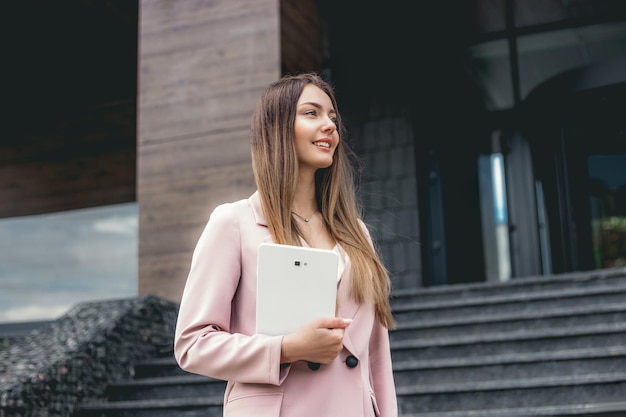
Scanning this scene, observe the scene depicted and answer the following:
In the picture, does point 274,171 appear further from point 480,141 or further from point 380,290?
point 480,141

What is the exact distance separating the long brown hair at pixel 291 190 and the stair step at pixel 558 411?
3455 millimetres

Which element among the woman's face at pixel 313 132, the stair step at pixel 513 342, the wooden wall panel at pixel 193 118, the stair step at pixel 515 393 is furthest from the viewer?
the wooden wall panel at pixel 193 118

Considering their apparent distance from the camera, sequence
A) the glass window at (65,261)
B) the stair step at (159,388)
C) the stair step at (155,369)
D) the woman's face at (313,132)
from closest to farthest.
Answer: the woman's face at (313,132), the stair step at (159,388), the stair step at (155,369), the glass window at (65,261)

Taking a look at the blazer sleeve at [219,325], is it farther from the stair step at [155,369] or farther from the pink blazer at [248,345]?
the stair step at [155,369]

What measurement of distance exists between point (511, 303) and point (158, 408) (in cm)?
302

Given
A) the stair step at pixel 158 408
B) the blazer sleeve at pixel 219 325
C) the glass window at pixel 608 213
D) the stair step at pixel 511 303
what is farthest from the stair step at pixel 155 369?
the glass window at pixel 608 213

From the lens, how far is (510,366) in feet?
20.4

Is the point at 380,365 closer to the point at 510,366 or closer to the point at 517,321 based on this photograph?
the point at 510,366

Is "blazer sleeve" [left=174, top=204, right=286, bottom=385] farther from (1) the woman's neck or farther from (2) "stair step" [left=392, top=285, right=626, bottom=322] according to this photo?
(2) "stair step" [left=392, top=285, right=626, bottom=322]

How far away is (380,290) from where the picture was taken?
7.22 feet

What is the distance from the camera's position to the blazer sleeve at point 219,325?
6.46ft

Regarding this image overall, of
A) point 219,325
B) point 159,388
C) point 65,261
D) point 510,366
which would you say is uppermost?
point 65,261

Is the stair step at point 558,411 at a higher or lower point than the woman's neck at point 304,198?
lower

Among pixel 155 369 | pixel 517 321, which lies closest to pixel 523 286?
pixel 517 321
